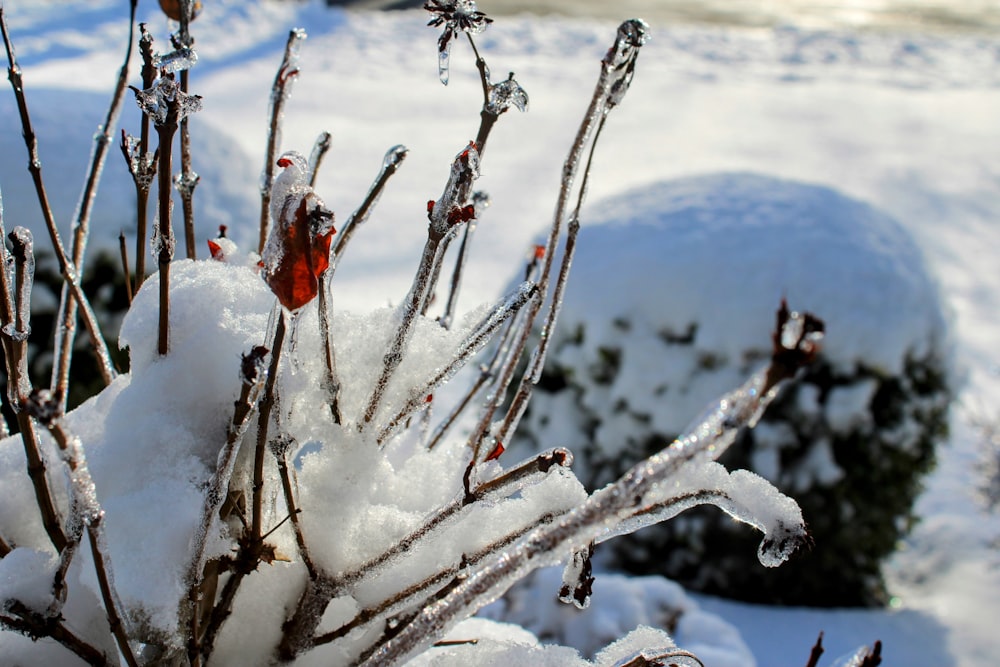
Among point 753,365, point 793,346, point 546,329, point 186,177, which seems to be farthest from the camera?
point 753,365

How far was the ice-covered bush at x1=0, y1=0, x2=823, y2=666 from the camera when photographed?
0.82 metres

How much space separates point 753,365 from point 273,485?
8.15 ft

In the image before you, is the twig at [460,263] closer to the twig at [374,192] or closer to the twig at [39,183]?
the twig at [374,192]

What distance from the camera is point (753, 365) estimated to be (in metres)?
3.15

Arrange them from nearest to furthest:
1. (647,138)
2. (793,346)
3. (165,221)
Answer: (793,346), (165,221), (647,138)

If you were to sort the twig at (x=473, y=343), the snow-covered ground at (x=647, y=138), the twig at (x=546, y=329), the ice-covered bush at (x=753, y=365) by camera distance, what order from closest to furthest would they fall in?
the twig at (x=473, y=343) → the twig at (x=546, y=329) → the ice-covered bush at (x=753, y=365) → the snow-covered ground at (x=647, y=138)

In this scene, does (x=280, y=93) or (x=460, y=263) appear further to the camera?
(x=460, y=263)

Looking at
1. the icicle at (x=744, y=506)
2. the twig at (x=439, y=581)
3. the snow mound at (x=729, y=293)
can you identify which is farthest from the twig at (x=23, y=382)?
the snow mound at (x=729, y=293)

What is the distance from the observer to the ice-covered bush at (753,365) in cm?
315

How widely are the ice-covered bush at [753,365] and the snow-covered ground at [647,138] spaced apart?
241 mm

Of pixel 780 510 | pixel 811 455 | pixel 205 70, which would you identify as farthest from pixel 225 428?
pixel 205 70

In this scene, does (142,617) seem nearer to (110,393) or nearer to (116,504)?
(116,504)

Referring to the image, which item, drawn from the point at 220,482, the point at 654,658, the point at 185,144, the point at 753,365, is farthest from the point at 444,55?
the point at 753,365

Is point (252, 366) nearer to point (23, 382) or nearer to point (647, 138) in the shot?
point (23, 382)
